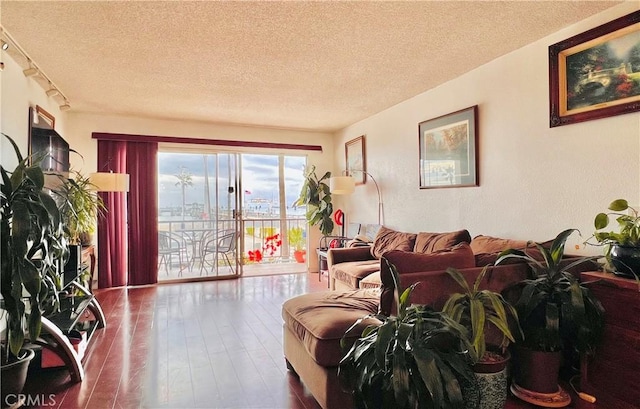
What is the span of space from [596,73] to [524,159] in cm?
75

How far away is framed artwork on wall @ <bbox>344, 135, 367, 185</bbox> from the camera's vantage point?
533 cm

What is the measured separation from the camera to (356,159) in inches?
218

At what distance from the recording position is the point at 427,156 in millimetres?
A: 3979

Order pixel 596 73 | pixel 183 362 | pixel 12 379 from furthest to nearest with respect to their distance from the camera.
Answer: pixel 183 362, pixel 596 73, pixel 12 379

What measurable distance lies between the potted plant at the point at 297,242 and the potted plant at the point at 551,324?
4946mm

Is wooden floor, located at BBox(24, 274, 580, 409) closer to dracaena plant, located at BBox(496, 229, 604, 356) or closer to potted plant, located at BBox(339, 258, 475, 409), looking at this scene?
dracaena plant, located at BBox(496, 229, 604, 356)

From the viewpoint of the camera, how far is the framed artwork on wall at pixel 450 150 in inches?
134

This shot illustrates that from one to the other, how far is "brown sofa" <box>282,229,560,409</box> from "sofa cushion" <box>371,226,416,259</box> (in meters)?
1.51

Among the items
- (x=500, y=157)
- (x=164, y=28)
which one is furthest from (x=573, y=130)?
(x=164, y=28)

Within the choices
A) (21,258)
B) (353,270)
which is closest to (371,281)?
(353,270)

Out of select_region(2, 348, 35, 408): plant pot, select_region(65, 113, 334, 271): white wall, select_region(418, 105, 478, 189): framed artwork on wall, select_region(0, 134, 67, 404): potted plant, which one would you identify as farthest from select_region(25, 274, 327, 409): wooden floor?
select_region(418, 105, 478, 189): framed artwork on wall

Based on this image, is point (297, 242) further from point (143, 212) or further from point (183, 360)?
point (183, 360)

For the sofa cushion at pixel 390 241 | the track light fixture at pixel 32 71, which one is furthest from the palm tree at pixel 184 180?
the sofa cushion at pixel 390 241

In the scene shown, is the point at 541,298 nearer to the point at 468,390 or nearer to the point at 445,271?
the point at 445,271
